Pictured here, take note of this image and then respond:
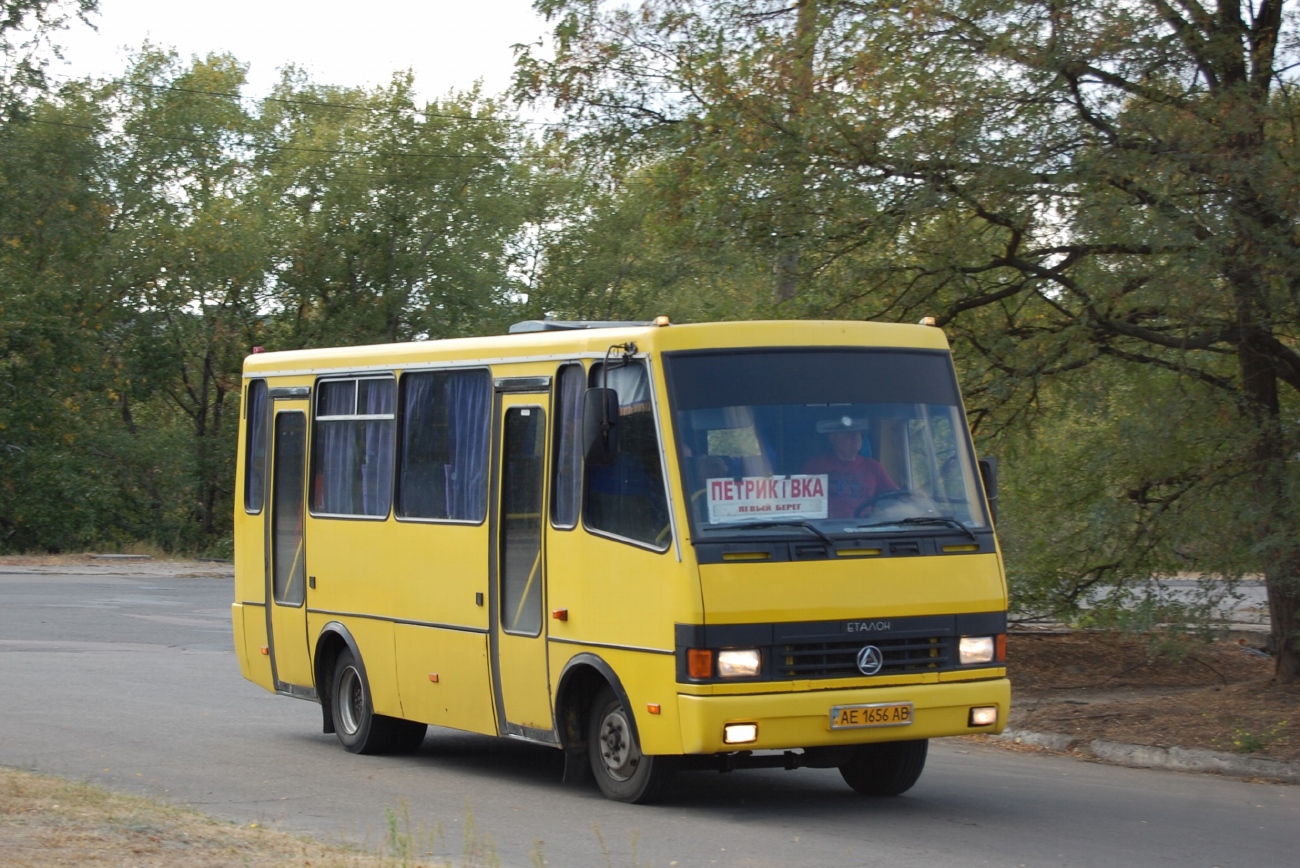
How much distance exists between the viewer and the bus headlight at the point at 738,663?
28.4 feet

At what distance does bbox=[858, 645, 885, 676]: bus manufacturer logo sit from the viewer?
8930 mm

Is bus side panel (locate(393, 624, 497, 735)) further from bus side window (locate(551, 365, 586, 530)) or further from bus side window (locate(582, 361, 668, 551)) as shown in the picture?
bus side window (locate(582, 361, 668, 551))

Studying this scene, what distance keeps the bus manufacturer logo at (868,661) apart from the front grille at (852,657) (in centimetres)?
2

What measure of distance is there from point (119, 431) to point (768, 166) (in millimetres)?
31505

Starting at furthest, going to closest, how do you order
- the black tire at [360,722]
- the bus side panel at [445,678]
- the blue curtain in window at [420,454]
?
the black tire at [360,722], the blue curtain in window at [420,454], the bus side panel at [445,678]

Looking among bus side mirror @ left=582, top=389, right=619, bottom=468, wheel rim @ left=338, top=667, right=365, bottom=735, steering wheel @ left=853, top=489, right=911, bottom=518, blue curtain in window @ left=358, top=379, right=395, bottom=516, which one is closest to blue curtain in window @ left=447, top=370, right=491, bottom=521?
blue curtain in window @ left=358, top=379, right=395, bottom=516

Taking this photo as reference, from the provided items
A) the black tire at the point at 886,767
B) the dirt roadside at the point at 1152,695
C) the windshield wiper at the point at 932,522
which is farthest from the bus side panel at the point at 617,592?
the dirt roadside at the point at 1152,695

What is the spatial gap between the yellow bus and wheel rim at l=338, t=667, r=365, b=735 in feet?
2.76

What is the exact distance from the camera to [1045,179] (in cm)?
1314

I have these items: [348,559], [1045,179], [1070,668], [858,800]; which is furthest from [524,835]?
[1070,668]

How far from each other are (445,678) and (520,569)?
1173mm

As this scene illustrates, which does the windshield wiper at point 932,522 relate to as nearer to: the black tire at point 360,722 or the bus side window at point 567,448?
the bus side window at point 567,448

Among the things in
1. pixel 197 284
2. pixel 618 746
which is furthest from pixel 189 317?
pixel 618 746

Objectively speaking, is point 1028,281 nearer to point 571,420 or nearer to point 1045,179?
point 1045,179
